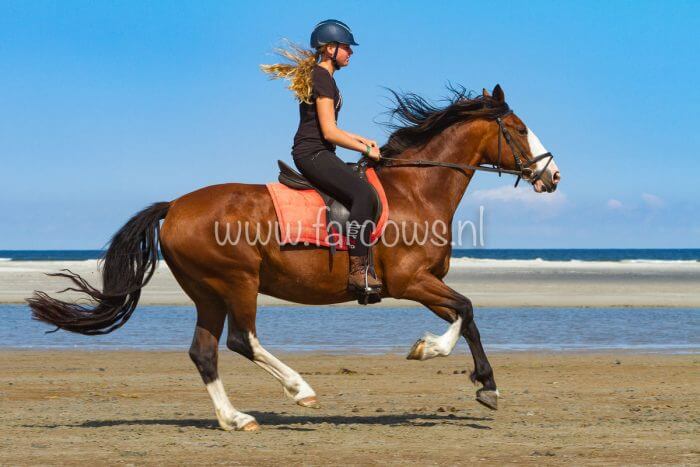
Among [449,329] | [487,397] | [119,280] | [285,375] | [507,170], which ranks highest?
[507,170]

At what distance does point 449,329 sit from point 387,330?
11.4 meters

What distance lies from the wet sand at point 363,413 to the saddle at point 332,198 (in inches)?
69.2

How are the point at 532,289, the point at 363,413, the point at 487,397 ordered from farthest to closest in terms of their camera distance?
the point at 532,289
the point at 363,413
the point at 487,397

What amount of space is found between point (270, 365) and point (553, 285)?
28.9m

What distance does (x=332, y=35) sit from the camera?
8.48m

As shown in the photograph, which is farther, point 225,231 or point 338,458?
point 225,231

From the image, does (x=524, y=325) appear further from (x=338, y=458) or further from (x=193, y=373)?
(x=338, y=458)

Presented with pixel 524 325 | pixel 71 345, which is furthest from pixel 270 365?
pixel 524 325

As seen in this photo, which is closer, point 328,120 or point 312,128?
point 328,120

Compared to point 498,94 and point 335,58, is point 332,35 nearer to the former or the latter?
point 335,58

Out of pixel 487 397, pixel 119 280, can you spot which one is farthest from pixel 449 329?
pixel 119 280

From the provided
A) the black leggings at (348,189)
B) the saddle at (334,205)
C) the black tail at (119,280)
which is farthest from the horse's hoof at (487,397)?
the black tail at (119,280)

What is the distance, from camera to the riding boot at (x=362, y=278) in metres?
8.18

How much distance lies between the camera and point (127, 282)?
876 cm
